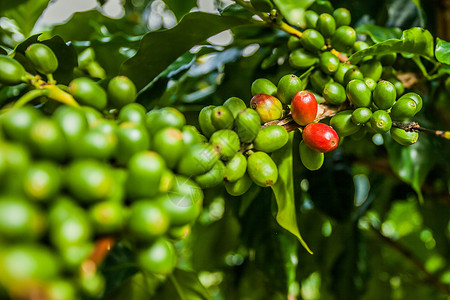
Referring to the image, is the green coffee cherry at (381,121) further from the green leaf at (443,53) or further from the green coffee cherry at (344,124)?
the green leaf at (443,53)

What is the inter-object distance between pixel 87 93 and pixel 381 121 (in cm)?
48

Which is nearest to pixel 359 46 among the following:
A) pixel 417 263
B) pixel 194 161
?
pixel 194 161

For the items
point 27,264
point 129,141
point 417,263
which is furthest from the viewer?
point 417,263

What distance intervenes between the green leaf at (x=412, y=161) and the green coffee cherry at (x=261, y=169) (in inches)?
23.5

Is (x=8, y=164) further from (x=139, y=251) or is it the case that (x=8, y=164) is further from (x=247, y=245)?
(x=247, y=245)

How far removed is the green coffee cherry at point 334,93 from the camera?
777mm

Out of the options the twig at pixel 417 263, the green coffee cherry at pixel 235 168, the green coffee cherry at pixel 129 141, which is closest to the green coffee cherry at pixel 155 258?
the green coffee cherry at pixel 129 141

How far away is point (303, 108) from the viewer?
673 millimetres

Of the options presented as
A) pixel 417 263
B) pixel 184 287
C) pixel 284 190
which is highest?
pixel 284 190

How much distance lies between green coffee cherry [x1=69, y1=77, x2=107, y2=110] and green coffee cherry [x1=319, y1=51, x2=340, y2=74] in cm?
48

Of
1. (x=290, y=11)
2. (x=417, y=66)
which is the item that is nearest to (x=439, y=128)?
(x=417, y=66)

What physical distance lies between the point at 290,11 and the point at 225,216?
1005 mm

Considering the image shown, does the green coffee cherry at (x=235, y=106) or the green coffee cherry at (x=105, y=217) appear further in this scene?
the green coffee cherry at (x=235, y=106)

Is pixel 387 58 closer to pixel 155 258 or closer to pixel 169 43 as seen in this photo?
pixel 169 43
